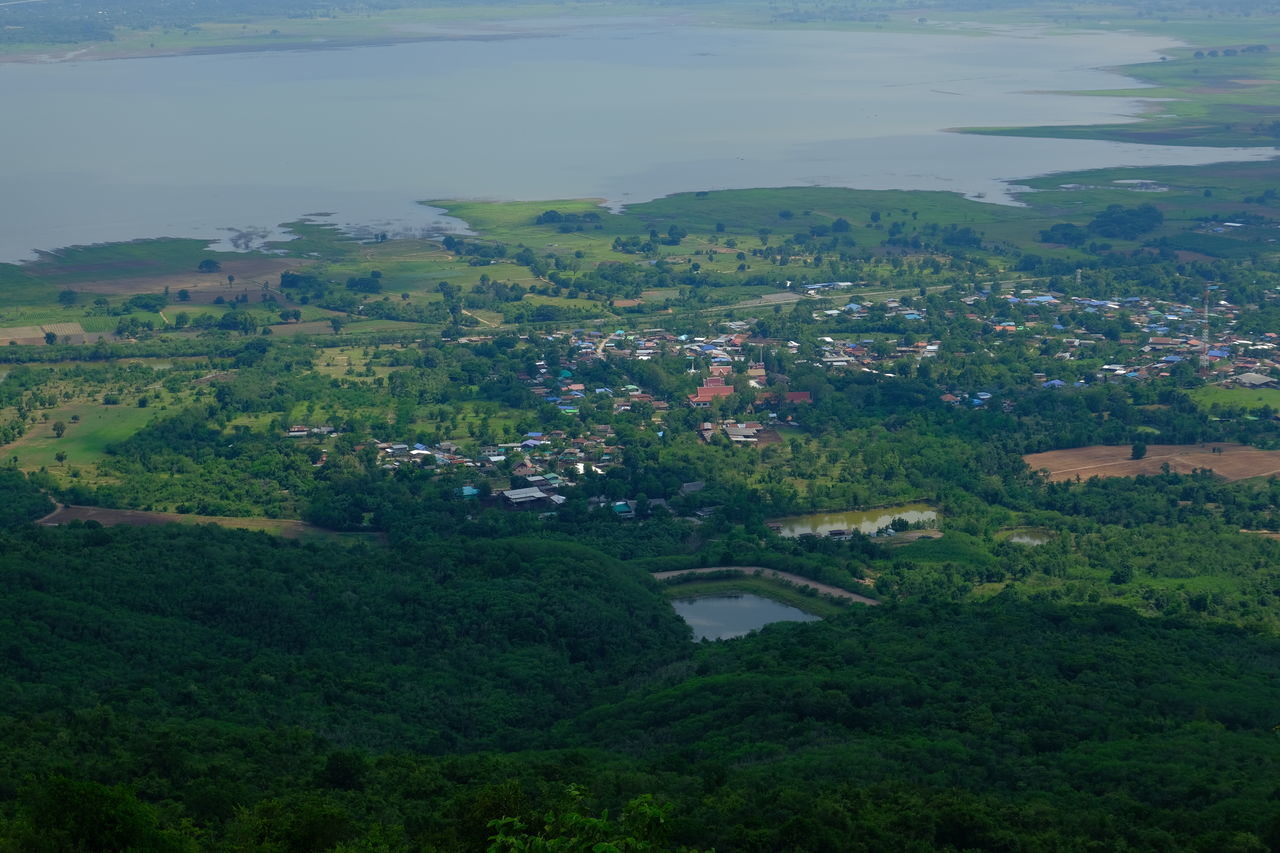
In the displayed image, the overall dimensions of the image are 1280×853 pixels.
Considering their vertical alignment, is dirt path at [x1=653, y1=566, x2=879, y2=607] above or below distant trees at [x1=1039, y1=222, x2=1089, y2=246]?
below

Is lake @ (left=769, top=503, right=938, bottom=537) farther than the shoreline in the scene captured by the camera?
No

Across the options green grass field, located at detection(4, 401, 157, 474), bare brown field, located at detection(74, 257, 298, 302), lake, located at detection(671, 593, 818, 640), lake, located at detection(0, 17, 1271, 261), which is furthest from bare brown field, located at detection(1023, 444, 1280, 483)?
lake, located at detection(0, 17, 1271, 261)

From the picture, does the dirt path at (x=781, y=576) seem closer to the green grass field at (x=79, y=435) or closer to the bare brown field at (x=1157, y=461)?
the bare brown field at (x=1157, y=461)

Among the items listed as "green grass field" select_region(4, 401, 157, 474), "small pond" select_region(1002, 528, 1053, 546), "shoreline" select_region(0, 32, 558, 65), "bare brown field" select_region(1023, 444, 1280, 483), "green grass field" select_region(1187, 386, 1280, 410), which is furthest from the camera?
"shoreline" select_region(0, 32, 558, 65)

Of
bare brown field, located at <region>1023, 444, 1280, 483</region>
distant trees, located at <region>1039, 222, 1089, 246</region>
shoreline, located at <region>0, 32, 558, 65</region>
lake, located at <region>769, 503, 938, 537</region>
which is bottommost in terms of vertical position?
lake, located at <region>769, 503, 938, 537</region>

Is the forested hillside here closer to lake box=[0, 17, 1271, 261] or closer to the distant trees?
the distant trees

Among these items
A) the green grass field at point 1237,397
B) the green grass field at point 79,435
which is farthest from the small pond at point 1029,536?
the green grass field at point 79,435
